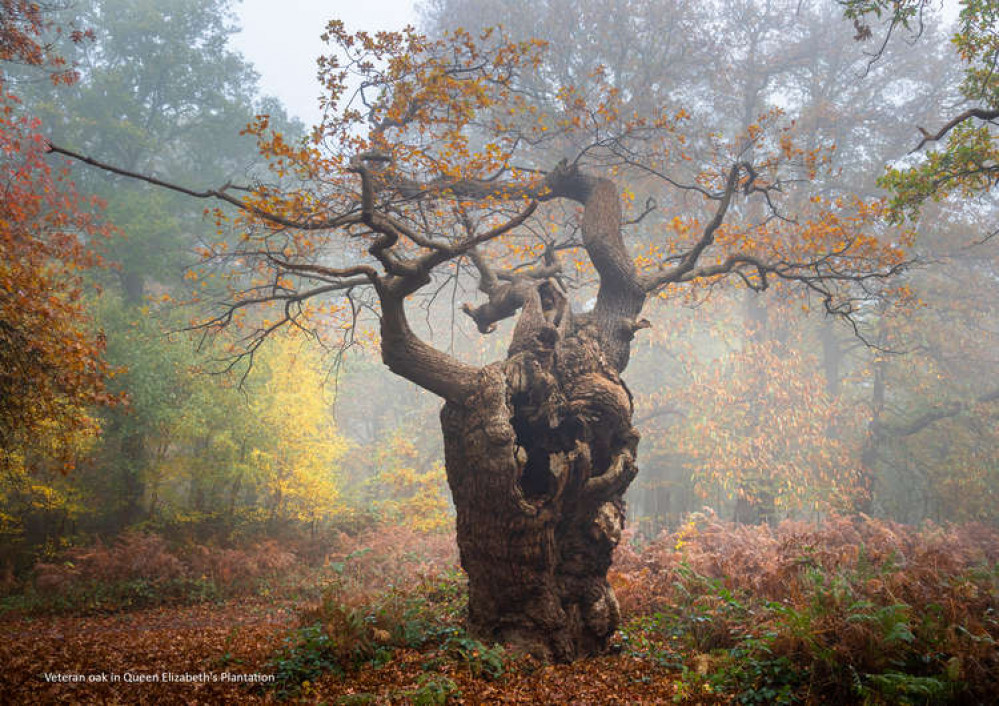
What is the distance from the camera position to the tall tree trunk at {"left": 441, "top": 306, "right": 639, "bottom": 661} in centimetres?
571

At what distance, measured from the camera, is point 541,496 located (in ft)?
19.8

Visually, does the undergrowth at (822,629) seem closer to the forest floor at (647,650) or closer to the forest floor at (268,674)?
the forest floor at (647,650)

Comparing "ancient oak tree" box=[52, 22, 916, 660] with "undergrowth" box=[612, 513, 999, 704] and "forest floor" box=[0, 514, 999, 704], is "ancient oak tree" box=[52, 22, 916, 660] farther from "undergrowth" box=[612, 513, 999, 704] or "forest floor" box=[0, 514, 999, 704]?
"undergrowth" box=[612, 513, 999, 704]

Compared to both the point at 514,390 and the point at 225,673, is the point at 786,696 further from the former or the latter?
the point at 225,673

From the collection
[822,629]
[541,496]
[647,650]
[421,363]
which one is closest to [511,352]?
[421,363]

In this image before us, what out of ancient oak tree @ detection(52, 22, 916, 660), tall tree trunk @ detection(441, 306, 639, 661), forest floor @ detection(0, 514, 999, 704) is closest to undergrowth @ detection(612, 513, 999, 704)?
forest floor @ detection(0, 514, 999, 704)

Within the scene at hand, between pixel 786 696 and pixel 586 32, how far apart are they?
19.1m

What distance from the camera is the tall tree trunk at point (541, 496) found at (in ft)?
18.7

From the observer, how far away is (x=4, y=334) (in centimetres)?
628

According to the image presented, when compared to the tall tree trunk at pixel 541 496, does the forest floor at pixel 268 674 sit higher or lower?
lower

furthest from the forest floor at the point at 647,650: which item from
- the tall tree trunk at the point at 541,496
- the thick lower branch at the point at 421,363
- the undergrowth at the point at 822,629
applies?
the thick lower branch at the point at 421,363

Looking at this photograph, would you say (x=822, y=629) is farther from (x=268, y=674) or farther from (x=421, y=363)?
(x=268, y=674)

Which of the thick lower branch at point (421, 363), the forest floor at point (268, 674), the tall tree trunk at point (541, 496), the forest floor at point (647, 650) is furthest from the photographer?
the thick lower branch at point (421, 363)

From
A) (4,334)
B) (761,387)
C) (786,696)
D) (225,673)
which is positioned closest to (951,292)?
(761,387)
